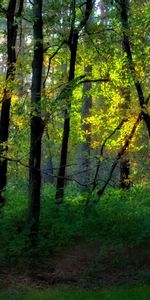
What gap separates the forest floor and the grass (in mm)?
597

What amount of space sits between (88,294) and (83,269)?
202 centimetres

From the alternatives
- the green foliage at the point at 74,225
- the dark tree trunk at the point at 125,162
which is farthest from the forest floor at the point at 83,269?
the dark tree trunk at the point at 125,162

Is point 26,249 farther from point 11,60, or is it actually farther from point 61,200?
point 11,60

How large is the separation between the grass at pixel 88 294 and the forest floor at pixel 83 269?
1.96 feet

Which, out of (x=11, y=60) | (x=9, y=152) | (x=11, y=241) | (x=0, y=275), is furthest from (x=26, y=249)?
(x=11, y=60)

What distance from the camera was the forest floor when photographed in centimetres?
1084

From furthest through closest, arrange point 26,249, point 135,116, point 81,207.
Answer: point 135,116 → point 81,207 → point 26,249

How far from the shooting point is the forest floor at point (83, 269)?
10844 millimetres

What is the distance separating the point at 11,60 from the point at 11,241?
627 cm

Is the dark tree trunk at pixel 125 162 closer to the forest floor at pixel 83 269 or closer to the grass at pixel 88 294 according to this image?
the forest floor at pixel 83 269

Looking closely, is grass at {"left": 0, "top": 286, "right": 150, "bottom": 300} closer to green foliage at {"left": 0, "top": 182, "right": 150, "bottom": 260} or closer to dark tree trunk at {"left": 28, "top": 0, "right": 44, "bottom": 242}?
green foliage at {"left": 0, "top": 182, "right": 150, "bottom": 260}

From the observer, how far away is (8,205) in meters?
15.7

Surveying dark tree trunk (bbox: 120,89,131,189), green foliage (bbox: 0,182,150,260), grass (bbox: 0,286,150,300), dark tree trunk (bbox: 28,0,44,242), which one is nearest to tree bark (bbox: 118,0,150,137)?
dark tree trunk (bbox: 120,89,131,189)

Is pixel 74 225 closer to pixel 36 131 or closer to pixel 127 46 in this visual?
pixel 36 131
